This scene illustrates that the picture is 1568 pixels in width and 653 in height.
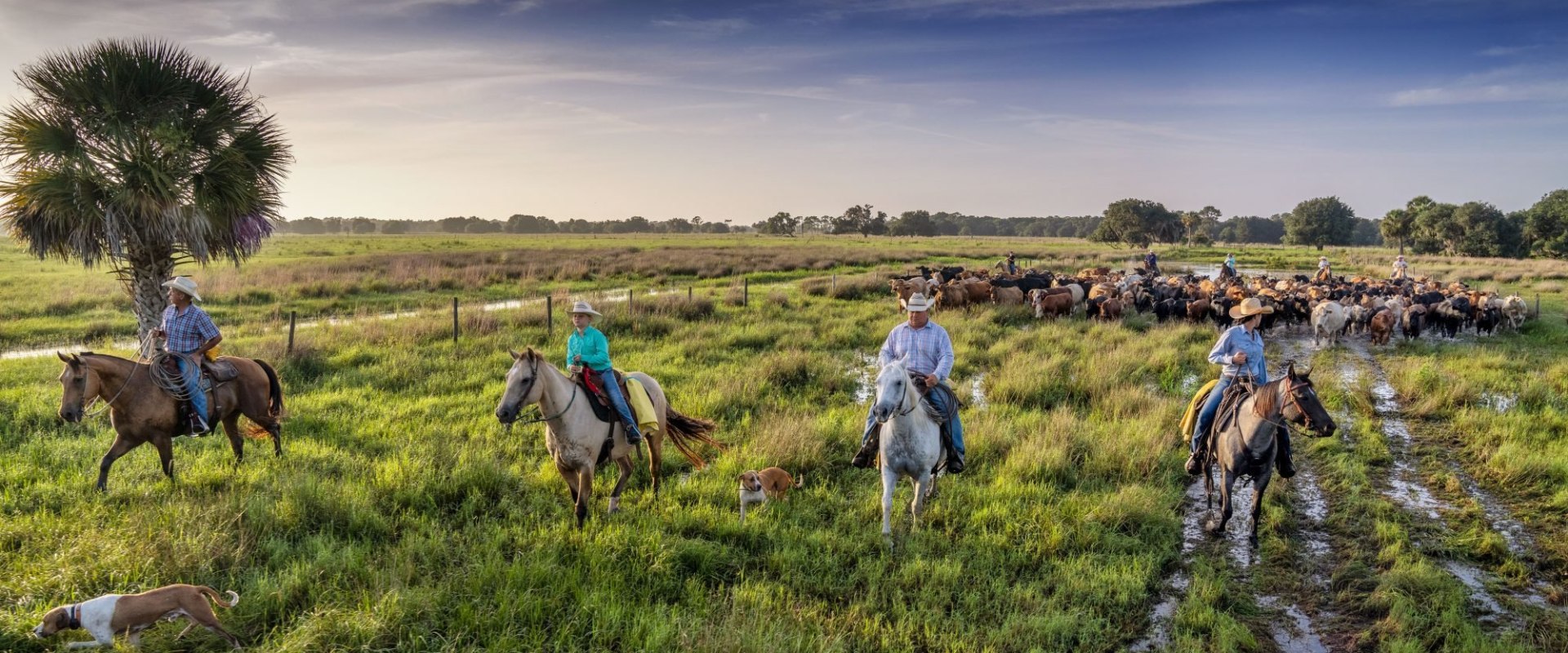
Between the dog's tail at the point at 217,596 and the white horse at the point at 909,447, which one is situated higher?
the white horse at the point at 909,447

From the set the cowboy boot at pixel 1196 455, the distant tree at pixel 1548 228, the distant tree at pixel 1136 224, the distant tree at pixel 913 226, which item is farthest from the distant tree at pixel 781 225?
the cowboy boot at pixel 1196 455

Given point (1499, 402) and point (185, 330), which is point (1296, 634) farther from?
point (185, 330)

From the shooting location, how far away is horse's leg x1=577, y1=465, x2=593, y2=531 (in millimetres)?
6395

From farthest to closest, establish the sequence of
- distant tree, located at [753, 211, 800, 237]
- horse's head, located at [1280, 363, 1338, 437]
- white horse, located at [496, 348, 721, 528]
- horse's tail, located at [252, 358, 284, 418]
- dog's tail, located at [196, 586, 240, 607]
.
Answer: distant tree, located at [753, 211, 800, 237], horse's tail, located at [252, 358, 284, 418], horse's head, located at [1280, 363, 1338, 437], white horse, located at [496, 348, 721, 528], dog's tail, located at [196, 586, 240, 607]

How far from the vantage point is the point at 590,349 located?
6.89 metres

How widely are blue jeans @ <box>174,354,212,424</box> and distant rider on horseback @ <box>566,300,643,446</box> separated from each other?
403 cm

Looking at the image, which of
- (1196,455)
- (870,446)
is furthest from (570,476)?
(1196,455)

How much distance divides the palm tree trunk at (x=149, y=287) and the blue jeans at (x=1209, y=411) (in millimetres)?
14625

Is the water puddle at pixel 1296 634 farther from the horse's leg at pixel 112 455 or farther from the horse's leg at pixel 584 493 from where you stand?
the horse's leg at pixel 112 455

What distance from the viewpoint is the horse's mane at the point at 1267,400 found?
647 cm

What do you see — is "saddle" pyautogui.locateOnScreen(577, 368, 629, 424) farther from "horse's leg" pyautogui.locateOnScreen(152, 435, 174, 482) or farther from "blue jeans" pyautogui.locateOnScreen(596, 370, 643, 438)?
"horse's leg" pyautogui.locateOnScreen(152, 435, 174, 482)

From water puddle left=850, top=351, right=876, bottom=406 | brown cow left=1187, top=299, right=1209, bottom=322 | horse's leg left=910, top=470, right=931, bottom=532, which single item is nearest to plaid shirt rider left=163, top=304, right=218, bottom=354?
horse's leg left=910, top=470, right=931, bottom=532

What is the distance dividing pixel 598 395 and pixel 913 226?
134 metres

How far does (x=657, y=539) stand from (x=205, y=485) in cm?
478
